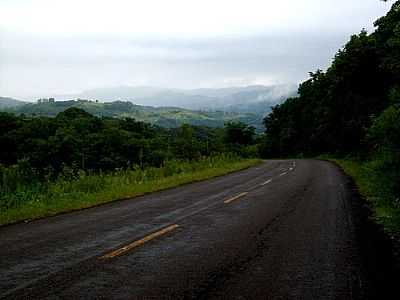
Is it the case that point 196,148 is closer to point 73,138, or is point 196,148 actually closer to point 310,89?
point 73,138

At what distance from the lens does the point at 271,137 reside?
83312 mm

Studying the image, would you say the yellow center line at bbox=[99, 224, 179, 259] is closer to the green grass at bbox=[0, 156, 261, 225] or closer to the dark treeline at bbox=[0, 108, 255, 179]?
the green grass at bbox=[0, 156, 261, 225]

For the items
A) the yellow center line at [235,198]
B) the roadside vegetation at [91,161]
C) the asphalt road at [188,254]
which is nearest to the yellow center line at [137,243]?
the asphalt road at [188,254]

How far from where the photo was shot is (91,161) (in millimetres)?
53188

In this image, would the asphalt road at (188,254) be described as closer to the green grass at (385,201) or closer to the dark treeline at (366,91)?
the green grass at (385,201)

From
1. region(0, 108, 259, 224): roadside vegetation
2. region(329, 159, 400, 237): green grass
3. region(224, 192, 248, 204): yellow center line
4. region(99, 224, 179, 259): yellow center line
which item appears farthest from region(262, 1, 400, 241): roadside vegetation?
region(0, 108, 259, 224): roadside vegetation

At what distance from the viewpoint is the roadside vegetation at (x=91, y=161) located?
44.2ft

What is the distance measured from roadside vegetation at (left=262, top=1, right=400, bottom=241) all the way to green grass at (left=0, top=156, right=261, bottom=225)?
7.87 metres

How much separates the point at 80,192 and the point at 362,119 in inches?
1054

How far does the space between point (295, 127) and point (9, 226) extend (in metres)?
70.7

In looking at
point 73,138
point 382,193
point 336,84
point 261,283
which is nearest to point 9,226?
point 261,283

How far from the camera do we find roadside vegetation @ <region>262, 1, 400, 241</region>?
37.3ft

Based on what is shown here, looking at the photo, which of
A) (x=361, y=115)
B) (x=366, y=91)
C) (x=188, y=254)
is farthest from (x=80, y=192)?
(x=361, y=115)

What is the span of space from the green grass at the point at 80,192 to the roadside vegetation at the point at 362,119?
787cm
